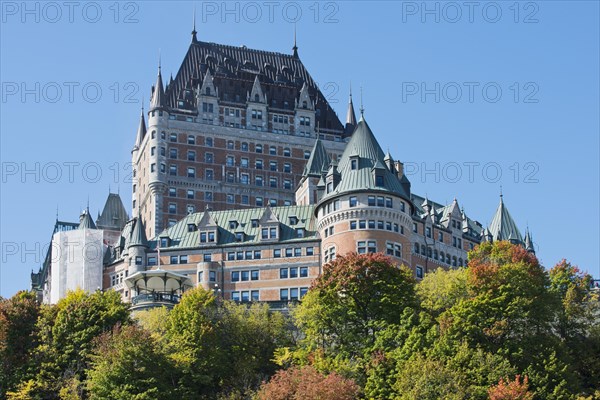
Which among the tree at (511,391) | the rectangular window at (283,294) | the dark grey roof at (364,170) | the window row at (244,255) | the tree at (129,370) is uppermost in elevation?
the dark grey roof at (364,170)

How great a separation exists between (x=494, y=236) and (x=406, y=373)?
7102 centimetres

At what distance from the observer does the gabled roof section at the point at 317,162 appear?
6585 inches

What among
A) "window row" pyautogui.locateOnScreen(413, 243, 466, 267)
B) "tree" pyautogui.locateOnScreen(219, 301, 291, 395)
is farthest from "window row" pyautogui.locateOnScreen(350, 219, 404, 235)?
"tree" pyautogui.locateOnScreen(219, 301, 291, 395)

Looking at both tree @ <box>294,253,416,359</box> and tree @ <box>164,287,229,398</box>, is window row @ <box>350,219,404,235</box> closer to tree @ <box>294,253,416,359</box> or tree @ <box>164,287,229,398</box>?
tree @ <box>294,253,416,359</box>

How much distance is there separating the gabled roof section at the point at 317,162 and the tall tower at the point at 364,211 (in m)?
17.6

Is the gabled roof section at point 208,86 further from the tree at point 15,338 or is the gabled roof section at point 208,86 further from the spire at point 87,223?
the tree at point 15,338

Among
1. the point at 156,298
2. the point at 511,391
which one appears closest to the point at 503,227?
the point at 156,298

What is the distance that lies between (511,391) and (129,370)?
106 feet

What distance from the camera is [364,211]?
144000 mm

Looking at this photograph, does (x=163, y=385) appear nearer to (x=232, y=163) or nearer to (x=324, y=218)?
(x=324, y=218)

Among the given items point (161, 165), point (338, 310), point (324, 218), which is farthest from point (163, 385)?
point (161, 165)

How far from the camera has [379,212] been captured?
144 metres

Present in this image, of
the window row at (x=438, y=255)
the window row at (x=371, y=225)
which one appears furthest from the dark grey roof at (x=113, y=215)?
the window row at (x=371, y=225)

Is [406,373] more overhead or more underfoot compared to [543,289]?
more underfoot
